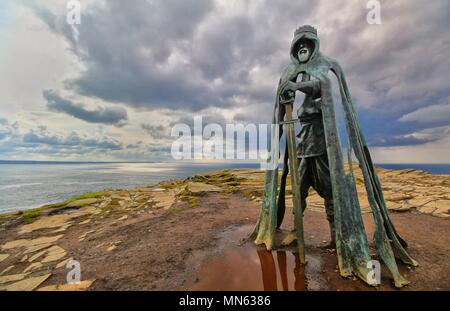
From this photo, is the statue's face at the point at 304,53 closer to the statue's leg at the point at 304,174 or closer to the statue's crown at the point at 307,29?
the statue's crown at the point at 307,29

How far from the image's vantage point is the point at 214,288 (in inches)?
145

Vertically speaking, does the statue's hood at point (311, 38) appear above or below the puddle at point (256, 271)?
above

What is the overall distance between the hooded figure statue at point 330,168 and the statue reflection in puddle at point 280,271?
1.17 feet

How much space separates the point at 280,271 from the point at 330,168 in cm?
244

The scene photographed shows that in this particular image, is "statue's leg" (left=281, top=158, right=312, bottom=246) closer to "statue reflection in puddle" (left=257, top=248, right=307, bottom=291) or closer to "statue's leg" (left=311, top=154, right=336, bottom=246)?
"statue's leg" (left=311, top=154, right=336, bottom=246)

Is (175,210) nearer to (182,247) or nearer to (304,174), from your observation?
(182,247)

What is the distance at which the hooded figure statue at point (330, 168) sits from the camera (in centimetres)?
416

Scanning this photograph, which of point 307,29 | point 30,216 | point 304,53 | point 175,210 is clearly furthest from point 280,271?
point 30,216

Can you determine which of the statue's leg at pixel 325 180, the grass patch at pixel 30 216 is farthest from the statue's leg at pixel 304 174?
the grass patch at pixel 30 216

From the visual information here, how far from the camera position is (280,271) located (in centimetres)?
424

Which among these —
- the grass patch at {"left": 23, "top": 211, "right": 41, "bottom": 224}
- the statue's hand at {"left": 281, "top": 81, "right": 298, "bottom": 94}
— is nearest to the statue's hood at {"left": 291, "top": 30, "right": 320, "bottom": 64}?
the statue's hand at {"left": 281, "top": 81, "right": 298, "bottom": 94}

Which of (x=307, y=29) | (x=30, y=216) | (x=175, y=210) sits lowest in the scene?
(x=30, y=216)

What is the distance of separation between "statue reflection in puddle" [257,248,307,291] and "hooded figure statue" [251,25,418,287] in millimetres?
356

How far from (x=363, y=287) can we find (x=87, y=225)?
9.70 metres
